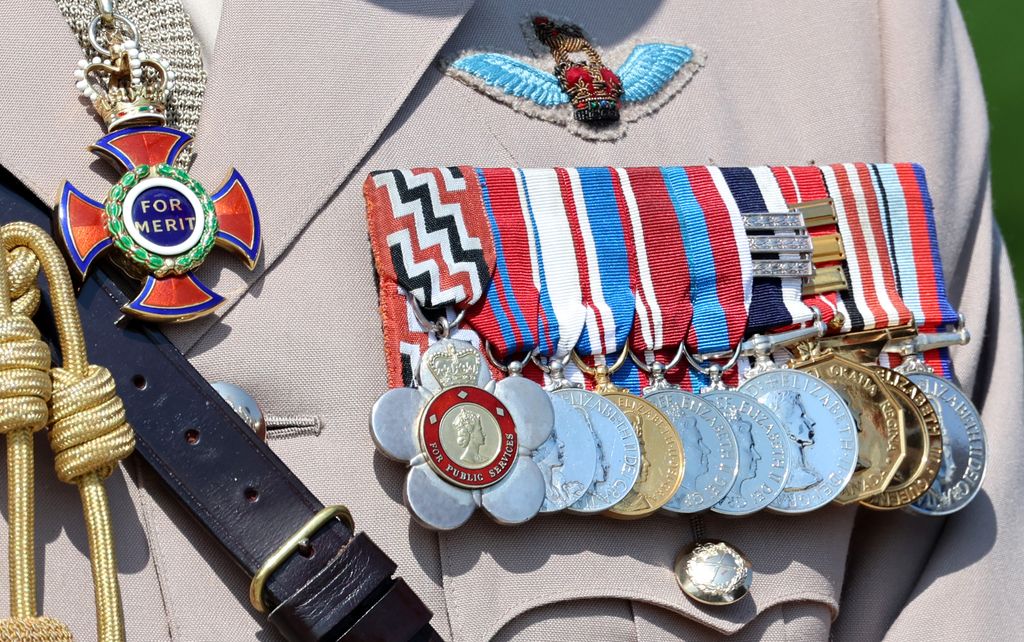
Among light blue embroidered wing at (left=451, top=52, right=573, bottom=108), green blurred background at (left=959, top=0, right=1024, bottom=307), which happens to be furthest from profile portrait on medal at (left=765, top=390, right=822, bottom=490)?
green blurred background at (left=959, top=0, right=1024, bottom=307)

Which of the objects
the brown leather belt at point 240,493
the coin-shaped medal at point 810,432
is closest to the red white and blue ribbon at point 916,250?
the coin-shaped medal at point 810,432

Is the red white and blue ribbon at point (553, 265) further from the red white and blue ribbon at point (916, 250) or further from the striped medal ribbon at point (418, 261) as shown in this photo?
the red white and blue ribbon at point (916, 250)

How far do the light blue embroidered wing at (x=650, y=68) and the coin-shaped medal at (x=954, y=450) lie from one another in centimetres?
35

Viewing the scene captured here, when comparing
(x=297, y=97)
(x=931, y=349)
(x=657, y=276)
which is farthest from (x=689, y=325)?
(x=297, y=97)

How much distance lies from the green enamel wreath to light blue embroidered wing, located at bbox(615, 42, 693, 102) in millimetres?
415

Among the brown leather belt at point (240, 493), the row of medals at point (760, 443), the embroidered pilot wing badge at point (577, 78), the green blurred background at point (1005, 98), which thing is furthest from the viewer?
the green blurred background at point (1005, 98)

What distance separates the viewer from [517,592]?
39.8 inches

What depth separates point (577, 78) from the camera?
1159 millimetres

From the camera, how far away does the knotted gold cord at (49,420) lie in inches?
33.5

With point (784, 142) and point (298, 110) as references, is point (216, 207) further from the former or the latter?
point (784, 142)

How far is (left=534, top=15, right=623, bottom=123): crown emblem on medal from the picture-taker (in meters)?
1.16

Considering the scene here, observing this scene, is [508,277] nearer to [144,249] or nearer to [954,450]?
[144,249]

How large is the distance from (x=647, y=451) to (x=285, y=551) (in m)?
0.31

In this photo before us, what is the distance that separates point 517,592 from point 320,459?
18 centimetres
